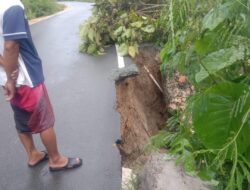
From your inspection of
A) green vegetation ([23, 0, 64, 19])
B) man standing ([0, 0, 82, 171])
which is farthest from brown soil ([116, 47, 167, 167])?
green vegetation ([23, 0, 64, 19])

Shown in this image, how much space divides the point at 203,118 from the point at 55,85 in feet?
22.3

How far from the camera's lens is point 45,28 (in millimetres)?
15516

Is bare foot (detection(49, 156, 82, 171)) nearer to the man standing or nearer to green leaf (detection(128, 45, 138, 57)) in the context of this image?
the man standing

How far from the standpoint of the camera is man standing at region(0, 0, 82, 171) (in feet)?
11.5

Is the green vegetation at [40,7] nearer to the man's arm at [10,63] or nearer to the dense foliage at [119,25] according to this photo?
the dense foliage at [119,25]

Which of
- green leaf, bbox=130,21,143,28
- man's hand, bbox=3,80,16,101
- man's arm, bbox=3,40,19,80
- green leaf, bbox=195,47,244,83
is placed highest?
green leaf, bbox=195,47,244,83

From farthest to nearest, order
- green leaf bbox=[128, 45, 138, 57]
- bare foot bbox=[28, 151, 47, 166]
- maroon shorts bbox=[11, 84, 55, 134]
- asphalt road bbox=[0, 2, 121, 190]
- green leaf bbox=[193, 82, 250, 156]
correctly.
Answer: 1. green leaf bbox=[128, 45, 138, 57]
2. bare foot bbox=[28, 151, 47, 166]
3. asphalt road bbox=[0, 2, 121, 190]
4. maroon shorts bbox=[11, 84, 55, 134]
5. green leaf bbox=[193, 82, 250, 156]

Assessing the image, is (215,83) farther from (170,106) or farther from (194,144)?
(170,106)

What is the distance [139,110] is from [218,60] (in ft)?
14.7

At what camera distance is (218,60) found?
1.35m

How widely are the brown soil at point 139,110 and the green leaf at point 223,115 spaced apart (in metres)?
3.09

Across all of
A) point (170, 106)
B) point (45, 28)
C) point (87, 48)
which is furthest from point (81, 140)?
point (45, 28)

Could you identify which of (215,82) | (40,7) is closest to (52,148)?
(215,82)

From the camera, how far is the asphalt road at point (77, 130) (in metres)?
4.46
